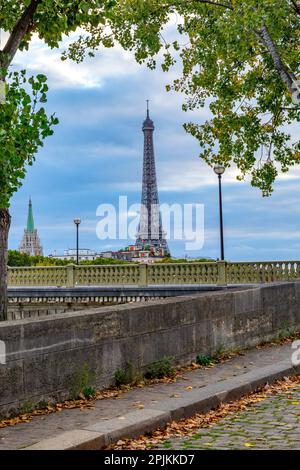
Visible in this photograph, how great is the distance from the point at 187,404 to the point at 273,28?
15.6 m

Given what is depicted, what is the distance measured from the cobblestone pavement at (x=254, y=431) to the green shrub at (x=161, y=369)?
68.8 inches

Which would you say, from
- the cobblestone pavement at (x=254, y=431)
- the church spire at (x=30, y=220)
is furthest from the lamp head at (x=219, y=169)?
the church spire at (x=30, y=220)

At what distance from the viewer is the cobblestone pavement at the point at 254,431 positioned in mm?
6176

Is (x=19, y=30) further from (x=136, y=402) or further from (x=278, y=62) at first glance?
(x=278, y=62)

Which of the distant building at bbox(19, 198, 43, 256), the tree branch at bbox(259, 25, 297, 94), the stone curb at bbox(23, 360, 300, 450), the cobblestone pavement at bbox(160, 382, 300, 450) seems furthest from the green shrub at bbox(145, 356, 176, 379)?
the distant building at bbox(19, 198, 43, 256)

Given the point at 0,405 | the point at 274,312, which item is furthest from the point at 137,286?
the point at 0,405

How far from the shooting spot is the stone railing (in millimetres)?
30266

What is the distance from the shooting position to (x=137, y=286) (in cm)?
3312

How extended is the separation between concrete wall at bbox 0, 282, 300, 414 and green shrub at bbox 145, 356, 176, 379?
0.30ft

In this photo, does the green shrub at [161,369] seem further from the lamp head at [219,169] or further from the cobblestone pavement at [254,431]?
the lamp head at [219,169]

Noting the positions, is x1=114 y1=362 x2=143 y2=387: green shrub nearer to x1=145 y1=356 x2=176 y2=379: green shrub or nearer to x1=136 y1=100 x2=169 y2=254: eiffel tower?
x1=145 y1=356 x2=176 y2=379: green shrub

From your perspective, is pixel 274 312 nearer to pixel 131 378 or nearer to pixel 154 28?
pixel 131 378
